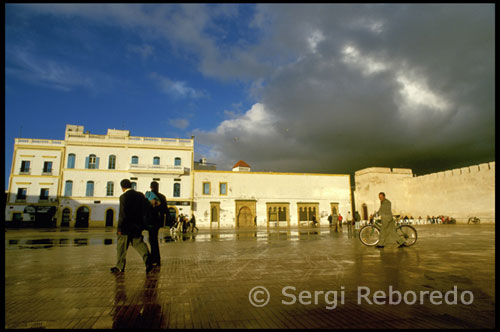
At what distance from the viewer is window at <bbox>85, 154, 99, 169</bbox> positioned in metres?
32.9

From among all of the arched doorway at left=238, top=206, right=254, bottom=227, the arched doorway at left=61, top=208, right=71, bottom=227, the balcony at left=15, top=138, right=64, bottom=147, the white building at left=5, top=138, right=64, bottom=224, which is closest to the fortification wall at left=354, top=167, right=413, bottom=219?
the arched doorway at left=238, top=206, right=254, bottom=227

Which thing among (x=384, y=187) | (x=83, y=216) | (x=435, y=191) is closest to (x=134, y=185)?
(x=83, y=216)

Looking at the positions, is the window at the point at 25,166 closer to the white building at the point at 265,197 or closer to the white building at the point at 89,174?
the white building at the point at 89,174

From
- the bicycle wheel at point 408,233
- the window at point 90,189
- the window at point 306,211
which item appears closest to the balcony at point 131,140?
the window at point 90,189

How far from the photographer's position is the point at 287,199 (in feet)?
120

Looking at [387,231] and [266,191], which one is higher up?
[266,191]

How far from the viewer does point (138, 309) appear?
2.64 metres

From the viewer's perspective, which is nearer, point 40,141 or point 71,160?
point 71,160

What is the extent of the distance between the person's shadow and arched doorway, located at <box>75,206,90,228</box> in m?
32.8

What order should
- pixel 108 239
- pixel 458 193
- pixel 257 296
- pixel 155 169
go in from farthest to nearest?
pixel 155 169, pixel 458 193, pixel 108 239, pixel 257 296

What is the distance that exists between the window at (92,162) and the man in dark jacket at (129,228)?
32.4 meters

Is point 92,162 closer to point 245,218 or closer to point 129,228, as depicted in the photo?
point 245,218

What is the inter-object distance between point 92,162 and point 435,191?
40671 millimetres

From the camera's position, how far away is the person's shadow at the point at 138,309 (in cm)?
228
